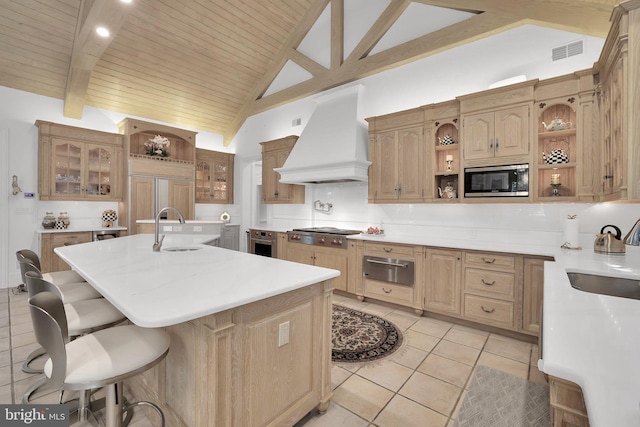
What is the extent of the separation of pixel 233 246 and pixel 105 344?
5726 mm

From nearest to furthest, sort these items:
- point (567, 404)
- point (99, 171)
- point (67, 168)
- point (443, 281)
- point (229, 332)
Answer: point (567, 404) < point (229, 332) < point (443, 281) < point (67, 168) < point (99, 171)

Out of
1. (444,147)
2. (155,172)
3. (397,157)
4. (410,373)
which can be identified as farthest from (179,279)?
(155,172)

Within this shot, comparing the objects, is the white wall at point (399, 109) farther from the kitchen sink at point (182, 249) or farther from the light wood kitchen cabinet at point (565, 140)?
the kitchen sink at point (182, 249)

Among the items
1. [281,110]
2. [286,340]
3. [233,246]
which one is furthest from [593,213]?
[233,246]

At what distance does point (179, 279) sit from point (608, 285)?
8.77ft

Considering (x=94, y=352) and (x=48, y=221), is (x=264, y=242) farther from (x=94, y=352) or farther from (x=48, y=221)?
(x=94, y=352)

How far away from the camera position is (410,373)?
2367 mm

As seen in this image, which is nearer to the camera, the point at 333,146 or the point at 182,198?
the point at 333,146

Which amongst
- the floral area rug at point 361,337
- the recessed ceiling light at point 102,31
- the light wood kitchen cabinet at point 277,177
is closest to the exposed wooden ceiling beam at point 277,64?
the light wood kitchen cabinet at point 277,177

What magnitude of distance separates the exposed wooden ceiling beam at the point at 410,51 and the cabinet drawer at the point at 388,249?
8.90 feet

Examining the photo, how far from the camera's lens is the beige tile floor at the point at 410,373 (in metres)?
1.88

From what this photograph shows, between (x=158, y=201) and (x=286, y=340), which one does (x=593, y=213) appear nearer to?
(x=286, y=340)

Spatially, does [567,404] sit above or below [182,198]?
below

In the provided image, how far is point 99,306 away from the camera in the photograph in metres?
1.90
